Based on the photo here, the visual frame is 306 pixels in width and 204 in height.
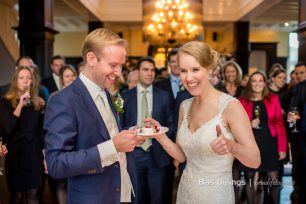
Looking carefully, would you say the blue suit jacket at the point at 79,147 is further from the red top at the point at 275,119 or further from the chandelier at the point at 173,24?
the chandelier at the point at 173,24

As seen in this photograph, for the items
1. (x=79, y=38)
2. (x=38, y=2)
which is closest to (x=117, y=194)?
(x=38, y=2)

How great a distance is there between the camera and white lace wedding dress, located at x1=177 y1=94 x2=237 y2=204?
2021mm

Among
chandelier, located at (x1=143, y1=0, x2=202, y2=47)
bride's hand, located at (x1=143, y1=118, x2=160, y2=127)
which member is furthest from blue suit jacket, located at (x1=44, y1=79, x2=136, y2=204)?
chandelier, located at (x1=143, y1=0, x2=202, y2=47)

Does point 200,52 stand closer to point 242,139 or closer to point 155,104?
point 242,139

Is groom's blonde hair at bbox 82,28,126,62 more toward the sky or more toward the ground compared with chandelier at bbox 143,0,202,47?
more toward the ground

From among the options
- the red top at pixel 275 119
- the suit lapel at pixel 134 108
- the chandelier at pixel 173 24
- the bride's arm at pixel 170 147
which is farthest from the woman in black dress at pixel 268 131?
the chandelier at pixel 173 24

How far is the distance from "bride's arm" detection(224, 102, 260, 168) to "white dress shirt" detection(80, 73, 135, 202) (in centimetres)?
58

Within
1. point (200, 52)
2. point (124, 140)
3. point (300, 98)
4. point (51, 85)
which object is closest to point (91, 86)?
point (124, 140)

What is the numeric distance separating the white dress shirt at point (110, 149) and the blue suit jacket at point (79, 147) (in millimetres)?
32

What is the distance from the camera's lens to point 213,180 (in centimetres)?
207

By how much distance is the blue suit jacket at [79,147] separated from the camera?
1.56 metres

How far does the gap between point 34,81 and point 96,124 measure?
223 cm

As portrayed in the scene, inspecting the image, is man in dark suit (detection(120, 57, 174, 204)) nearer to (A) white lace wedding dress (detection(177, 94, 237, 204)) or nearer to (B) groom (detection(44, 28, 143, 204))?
(A) white lace wedding dress (detection(177, 94, 237, 204))

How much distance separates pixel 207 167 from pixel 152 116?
5.91 feet
